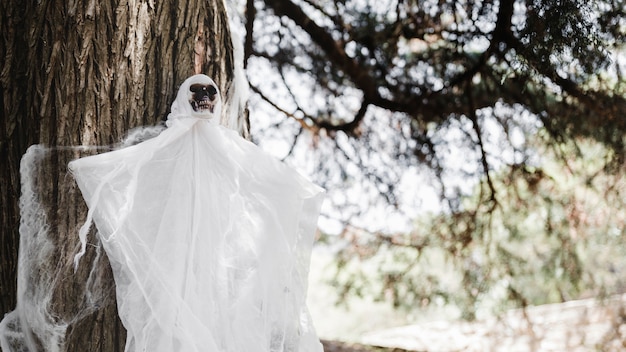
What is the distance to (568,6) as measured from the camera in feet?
7.91

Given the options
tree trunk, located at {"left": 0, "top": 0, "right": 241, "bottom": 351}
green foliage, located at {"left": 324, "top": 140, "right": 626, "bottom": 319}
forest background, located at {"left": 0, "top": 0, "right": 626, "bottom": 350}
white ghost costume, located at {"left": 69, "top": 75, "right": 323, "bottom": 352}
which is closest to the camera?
white ghost costume, located at {"left": 69, "top": 75, "right": 323, "bottom": 352}

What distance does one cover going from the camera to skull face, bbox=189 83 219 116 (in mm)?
1787

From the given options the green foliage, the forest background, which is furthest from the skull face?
the green foliage

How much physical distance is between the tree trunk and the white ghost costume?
0.09m

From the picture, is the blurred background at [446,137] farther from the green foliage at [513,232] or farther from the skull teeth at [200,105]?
the skull teeth at [200,105]

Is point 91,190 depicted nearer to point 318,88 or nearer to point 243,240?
point 243,240

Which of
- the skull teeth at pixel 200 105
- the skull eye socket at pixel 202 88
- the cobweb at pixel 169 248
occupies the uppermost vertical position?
the skull eye socket at pixel 202 88

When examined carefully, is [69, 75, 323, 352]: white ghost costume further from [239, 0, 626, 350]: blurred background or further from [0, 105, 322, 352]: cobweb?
[239, 0, 626, 350]: blurred background

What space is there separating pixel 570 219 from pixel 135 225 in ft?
11.7

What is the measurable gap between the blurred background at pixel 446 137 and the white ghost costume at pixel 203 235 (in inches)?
67.7

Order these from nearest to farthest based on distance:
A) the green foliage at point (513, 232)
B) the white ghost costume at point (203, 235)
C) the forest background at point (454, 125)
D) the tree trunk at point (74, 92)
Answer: the white ghost costume at point (203, 235)
the tree trunk at point (74, 92)
the forest background at point (454, 125)
the green foliage at point (513, 232)

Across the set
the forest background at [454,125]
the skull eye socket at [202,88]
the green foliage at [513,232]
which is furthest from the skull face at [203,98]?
the green foliage at [513,232]

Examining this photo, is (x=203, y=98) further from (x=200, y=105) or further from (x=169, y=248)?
(x=169, y=248)

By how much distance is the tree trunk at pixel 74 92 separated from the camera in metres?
1.76
